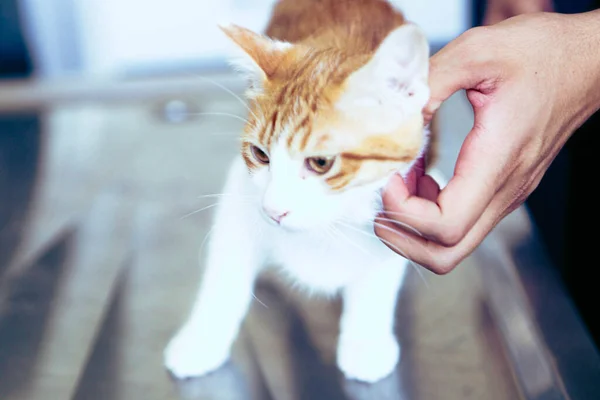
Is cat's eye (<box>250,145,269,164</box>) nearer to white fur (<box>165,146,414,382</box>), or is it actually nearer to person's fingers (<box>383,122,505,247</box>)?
white fur (<box>165,146,414,382</box>)

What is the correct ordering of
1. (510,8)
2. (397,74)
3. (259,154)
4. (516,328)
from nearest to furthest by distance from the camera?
1. (397,74)
2. (259,154)
3. (516,328)
4. (510,8)

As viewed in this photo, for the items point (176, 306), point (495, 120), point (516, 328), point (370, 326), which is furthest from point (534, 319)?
point (176, 306)

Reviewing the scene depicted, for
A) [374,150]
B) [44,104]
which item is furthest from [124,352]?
[44,104]

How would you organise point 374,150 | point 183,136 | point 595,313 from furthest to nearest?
point 183,136 < point 595,313 < point 374,150

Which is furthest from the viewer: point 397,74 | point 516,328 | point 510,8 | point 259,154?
point 510,8

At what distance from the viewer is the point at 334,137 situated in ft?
1.98

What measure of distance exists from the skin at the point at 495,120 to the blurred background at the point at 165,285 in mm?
186

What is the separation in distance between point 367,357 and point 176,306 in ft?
0.84

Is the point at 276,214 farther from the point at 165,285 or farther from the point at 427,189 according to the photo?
the point at 165,285

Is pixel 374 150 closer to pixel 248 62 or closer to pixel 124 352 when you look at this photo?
pixel 248 62

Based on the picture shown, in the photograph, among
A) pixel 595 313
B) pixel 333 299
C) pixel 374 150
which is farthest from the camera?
pixel 595 313

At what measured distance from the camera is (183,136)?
1215mm

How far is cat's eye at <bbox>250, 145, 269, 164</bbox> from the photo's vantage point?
660 mm

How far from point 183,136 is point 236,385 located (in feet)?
1.95
